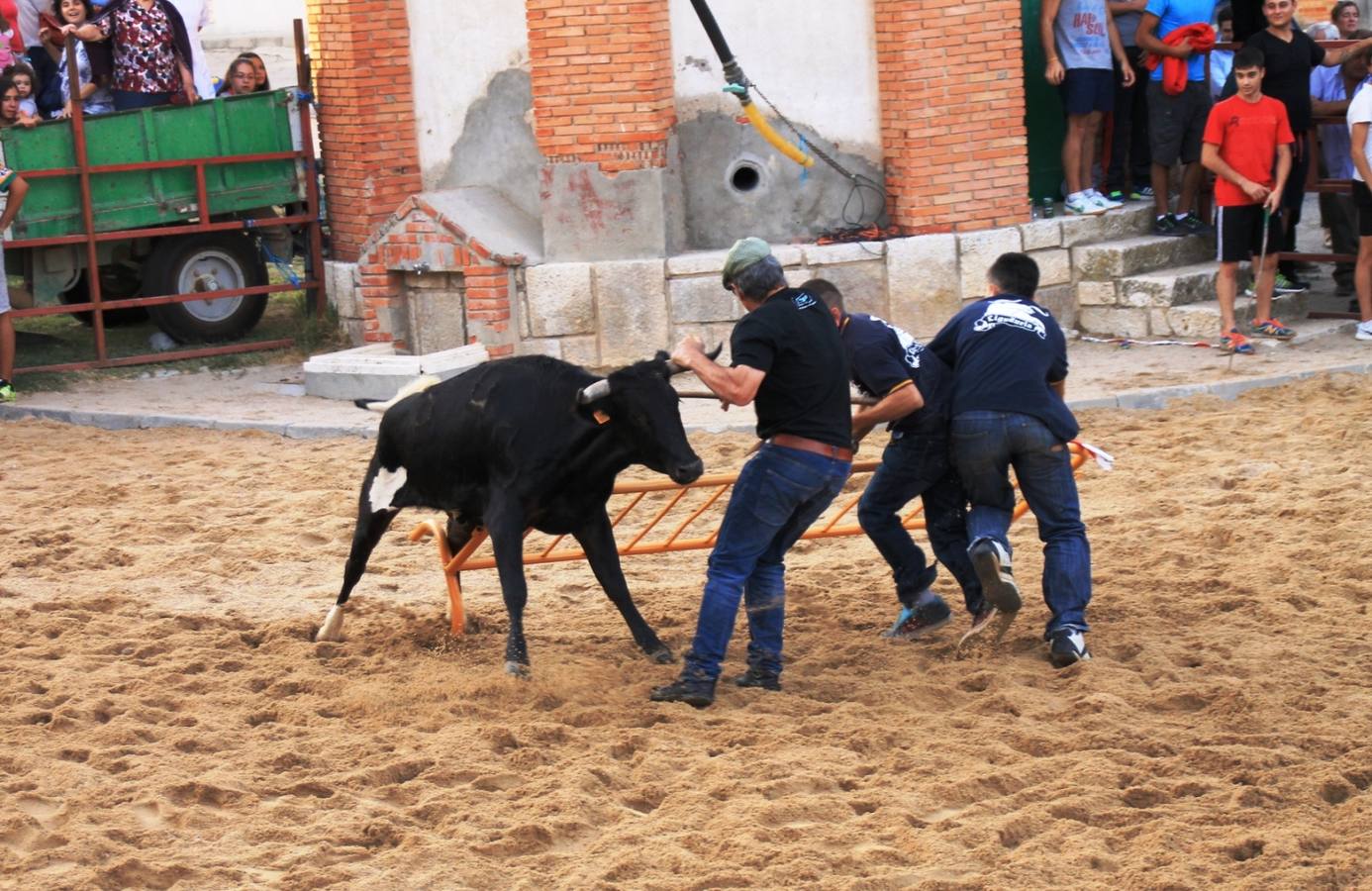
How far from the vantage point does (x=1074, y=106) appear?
13.8 meters

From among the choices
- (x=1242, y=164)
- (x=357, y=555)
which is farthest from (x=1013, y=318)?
(x=1242, y=164)

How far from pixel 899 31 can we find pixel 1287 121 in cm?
287

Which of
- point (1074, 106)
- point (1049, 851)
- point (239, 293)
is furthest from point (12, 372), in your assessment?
point (1049, 851)

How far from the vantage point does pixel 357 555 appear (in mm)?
7906

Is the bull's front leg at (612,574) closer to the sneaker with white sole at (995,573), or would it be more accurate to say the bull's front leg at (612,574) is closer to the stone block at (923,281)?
the sneaker with white sole at (995,573)

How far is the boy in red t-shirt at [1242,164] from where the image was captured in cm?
1249

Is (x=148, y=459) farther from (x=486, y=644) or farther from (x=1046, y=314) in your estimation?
(x=1046, y=314)

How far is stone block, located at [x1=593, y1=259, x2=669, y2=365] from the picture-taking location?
1301 cm

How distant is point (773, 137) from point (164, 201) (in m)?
4.97

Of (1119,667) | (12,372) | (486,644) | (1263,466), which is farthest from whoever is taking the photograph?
(12,372)

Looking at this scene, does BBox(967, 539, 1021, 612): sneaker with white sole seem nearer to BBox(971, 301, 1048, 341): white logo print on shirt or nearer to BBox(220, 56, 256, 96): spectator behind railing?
BBox(971, 301, 1048, 341): white logo print on shirt

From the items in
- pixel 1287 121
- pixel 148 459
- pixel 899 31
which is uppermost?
pixel 899 31

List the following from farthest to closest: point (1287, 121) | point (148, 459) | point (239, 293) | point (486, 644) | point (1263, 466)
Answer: point (239, 293) → point (1287, 121) → point (148, 459) → point (1263, 466) → point (486, 644)

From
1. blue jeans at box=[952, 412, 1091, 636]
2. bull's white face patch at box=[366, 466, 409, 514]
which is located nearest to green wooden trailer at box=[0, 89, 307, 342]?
bull's white face patch at box=[366, 466, 409, 514]
